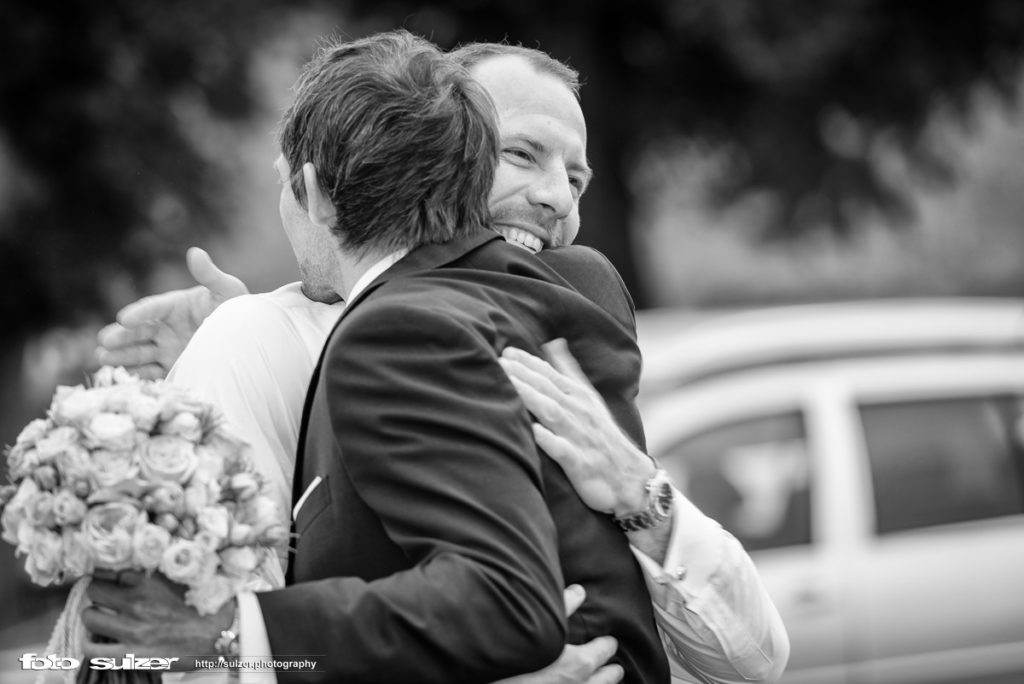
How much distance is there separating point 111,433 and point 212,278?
3.36 feet

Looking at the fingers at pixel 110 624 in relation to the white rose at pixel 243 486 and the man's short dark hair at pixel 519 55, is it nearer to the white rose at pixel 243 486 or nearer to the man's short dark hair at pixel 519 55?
the white rose at pixel 243 486

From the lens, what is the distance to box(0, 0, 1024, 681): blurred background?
A: 1101 centimetres

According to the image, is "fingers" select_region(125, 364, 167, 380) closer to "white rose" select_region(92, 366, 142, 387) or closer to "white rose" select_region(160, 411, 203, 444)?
"white rose" select_region(92, 366, 142, 387)

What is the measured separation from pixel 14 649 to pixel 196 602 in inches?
160

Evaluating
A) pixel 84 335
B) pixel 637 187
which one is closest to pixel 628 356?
pixel 84 335

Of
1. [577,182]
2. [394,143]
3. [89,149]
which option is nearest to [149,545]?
[394,143]

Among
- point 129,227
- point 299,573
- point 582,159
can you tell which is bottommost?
point 299,573

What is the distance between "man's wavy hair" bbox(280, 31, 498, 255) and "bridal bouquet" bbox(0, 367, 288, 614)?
45cm

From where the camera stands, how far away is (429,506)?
7.09 ft

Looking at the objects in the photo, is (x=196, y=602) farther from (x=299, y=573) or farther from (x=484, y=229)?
(x=484, y=229)

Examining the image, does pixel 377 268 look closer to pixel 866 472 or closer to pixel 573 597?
pixel 573 597

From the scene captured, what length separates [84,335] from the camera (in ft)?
34.4

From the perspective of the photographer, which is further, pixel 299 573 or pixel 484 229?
pixel 484 229

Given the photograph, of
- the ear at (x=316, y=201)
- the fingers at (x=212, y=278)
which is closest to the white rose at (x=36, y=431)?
the ear at (x=316, y=201)
